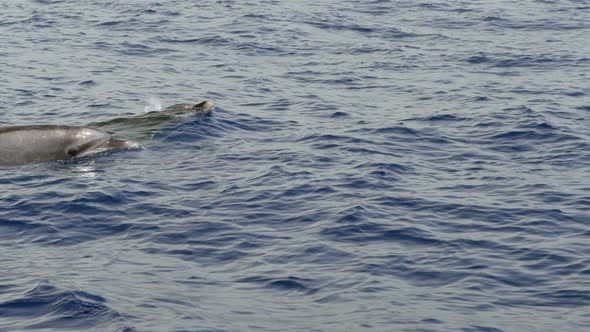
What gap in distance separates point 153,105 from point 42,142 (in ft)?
20.4

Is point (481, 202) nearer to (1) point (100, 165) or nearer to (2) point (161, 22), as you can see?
(1) point (100, 165)

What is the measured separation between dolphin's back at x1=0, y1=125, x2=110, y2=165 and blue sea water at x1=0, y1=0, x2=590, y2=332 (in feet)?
1.10

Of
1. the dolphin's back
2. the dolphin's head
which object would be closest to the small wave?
the dolphin's back

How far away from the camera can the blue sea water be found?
54.7 ft

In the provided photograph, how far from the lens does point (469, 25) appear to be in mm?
42625

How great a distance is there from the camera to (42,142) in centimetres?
2441

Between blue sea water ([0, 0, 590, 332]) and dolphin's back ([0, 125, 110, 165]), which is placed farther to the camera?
dolphin's back ([0, 125, 110, 165])

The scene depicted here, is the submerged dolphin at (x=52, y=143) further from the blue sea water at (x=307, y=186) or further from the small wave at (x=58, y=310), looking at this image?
the small wave at (x=58, y=310)

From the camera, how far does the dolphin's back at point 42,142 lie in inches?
946

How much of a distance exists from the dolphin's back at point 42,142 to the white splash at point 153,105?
15.4 ft

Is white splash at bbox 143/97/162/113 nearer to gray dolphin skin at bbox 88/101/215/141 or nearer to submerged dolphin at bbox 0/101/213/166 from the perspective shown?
gray dolphin skin at bbox 88/101/215/141

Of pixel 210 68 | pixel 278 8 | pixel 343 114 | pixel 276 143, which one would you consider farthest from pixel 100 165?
pixel 278 8

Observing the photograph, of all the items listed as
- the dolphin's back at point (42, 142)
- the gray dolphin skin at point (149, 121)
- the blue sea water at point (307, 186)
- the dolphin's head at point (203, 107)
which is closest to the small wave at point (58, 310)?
the blue sea water at point (307, 186)

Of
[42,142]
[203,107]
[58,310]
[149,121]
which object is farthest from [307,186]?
[58,310]
